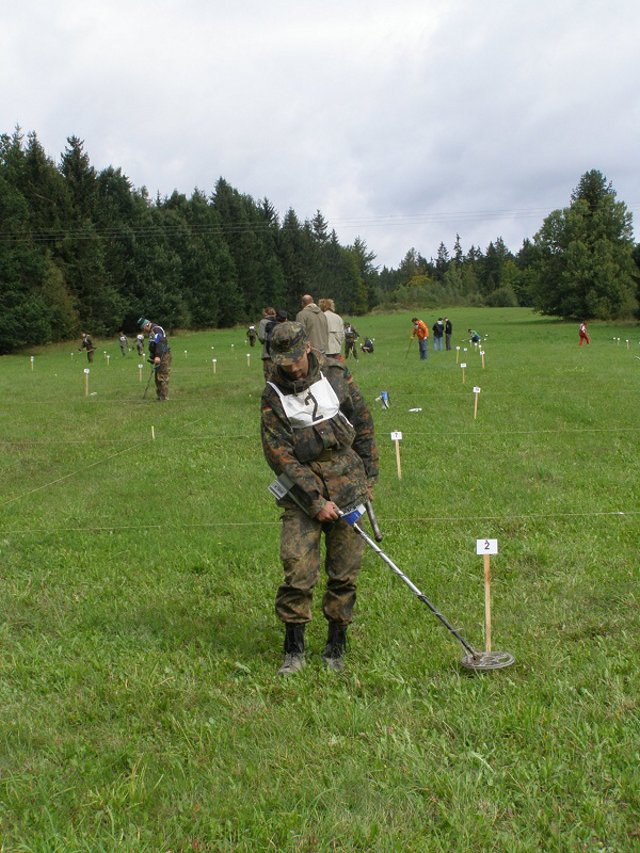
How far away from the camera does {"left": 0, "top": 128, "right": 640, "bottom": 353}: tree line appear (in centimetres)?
5753

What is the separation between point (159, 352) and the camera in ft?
68.0

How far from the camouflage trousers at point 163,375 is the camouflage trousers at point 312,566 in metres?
16.3

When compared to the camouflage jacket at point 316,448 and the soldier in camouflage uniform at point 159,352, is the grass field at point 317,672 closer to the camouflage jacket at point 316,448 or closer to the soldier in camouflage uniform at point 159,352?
the camouflage jacket at point 316,448

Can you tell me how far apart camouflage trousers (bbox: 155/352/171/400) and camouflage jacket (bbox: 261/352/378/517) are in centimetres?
1618

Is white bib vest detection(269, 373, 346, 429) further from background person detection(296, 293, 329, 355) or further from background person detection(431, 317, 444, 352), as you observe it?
background person detection(431, 317, 444, 352)

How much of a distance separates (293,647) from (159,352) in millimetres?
16181

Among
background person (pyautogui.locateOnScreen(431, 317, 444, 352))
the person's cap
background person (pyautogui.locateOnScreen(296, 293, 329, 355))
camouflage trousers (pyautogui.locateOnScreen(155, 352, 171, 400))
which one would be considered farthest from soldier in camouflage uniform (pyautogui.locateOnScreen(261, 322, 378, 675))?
background person (pyautogui.locateOnScreen(431, 317, 444, 352))

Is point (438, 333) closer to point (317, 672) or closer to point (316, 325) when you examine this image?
point (316, 325)

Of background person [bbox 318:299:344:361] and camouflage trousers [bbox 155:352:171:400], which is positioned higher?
background person [bbox 318:299:344:361]

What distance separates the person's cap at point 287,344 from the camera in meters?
5.17

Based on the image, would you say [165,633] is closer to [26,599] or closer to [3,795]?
[26,599]

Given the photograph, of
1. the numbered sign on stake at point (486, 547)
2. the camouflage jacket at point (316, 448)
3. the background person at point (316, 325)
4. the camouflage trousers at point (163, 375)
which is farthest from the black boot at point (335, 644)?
the camouflage trousers at point (163, 375)

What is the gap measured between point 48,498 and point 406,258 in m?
182

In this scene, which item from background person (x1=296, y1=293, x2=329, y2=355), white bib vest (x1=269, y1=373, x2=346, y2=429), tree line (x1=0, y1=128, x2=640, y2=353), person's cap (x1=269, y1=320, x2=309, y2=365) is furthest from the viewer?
tree line (x1=0, y1=128, x2=640, y2=353)
